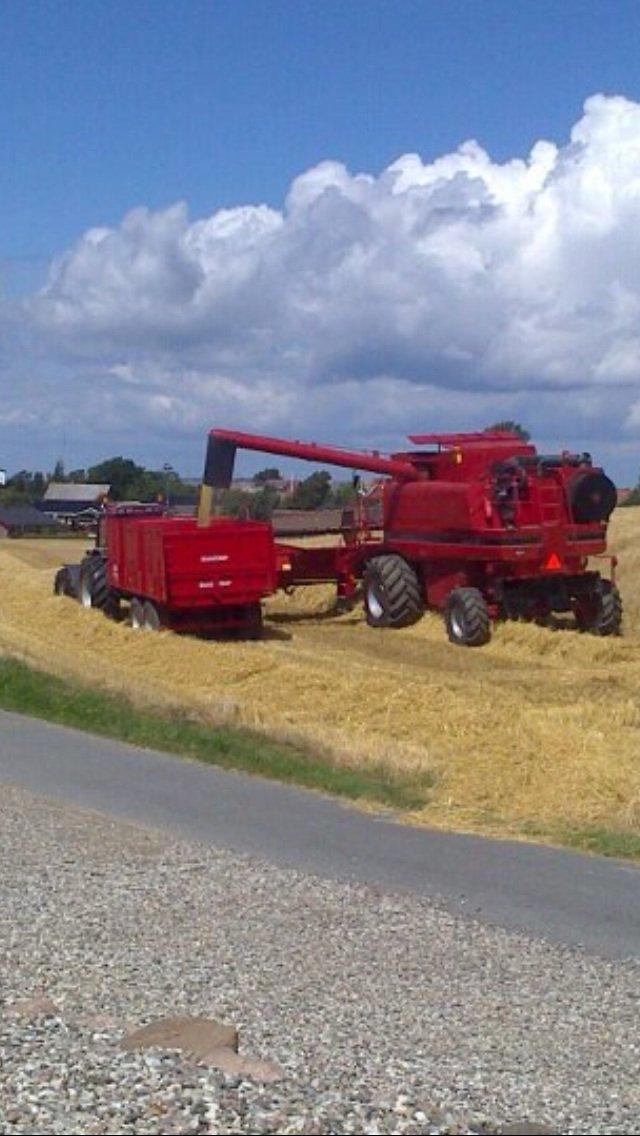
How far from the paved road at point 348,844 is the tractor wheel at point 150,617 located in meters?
12.6

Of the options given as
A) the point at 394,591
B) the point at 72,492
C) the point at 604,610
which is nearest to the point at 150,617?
the point at 394,591

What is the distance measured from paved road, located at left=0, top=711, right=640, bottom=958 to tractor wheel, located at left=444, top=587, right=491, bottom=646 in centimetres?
1138

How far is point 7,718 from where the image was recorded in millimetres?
21469

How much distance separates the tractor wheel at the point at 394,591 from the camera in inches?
1255

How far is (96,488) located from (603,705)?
9175cm

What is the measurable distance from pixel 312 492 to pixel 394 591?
4774 cm

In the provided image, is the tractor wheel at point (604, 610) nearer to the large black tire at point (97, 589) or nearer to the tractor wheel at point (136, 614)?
the tractor wheel at point (136, 614)

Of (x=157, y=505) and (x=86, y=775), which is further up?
(x=157, y=505)

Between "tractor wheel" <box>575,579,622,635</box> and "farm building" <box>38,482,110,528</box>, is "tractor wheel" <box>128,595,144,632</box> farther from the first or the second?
"farm building" <box>38,482,110,528</box>

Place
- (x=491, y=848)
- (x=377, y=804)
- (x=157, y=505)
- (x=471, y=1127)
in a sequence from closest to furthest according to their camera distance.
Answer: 1. (x=471, y=1127)
2. (x=491, y=848)
3. (x=377, y=804)
4. (x=157, y=505)

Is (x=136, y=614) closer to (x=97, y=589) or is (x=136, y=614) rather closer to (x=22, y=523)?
(x=97, y=589)

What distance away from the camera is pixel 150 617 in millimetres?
31766

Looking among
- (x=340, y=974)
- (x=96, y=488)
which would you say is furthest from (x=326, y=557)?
(x=96, y=488)

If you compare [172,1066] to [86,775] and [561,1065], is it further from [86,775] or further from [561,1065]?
[86,775]
